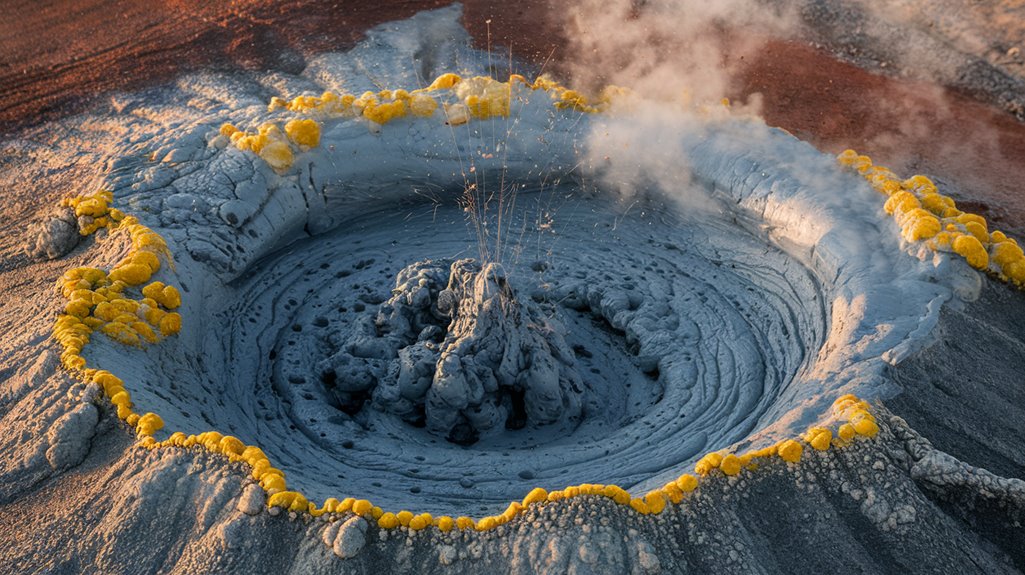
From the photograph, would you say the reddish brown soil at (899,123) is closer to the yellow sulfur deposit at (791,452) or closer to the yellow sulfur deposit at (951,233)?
the yellow sulfur deposit at (951,233)

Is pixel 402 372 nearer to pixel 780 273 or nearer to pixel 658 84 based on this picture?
pixel 780 273

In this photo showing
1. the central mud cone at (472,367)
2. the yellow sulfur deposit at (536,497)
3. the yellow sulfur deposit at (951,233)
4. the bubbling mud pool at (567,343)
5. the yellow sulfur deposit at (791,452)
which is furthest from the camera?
the yellow sulfur deposit at (951,233)

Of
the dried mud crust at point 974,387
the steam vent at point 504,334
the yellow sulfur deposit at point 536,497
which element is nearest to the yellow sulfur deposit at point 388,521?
the steam vent at point 504,334

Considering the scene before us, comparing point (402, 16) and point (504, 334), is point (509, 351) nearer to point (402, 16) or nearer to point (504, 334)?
point (504, 334)

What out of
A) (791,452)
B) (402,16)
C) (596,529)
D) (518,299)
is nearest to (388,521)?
(596,529)

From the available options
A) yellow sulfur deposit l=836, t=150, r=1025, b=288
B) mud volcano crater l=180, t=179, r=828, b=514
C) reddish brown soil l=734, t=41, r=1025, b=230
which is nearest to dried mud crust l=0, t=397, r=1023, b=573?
mud volcano crater l=180, t=179, r=828, b=514

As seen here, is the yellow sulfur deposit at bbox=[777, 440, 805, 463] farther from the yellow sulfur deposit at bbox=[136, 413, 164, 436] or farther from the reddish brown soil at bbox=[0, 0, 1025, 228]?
the reddish brown soil at bbox=[0, 0, 1025, 228]

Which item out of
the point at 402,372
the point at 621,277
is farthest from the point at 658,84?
the point at 402,372
